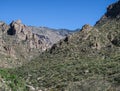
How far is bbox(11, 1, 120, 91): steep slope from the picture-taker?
126438 mm

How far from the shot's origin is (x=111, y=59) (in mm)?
146125

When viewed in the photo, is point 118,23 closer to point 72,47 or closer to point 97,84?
point 72,47

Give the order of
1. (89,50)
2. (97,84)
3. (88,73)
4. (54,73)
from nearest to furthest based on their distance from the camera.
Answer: (97,84), (88,73), (54,73), (89,50)

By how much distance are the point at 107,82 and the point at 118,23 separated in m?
83.4

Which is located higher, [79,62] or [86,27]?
[86,27]

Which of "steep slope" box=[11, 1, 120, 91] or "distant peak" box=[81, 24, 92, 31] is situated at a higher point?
"distant peak" box=[81, 24, 92, 31]

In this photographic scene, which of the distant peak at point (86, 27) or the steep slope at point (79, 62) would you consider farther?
the distant peak at point (86, 27)

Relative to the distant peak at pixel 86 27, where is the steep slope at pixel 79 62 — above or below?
below

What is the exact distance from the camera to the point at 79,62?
150 m

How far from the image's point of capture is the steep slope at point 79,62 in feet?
415

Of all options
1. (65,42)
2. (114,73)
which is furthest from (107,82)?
(65,42)

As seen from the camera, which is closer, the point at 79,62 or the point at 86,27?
the point at 79,62

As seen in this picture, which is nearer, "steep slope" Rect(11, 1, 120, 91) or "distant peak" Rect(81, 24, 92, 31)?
"steep slope" Rect(11, 1, 120, 91)

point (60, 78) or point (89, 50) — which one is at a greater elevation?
point (89, 50)
